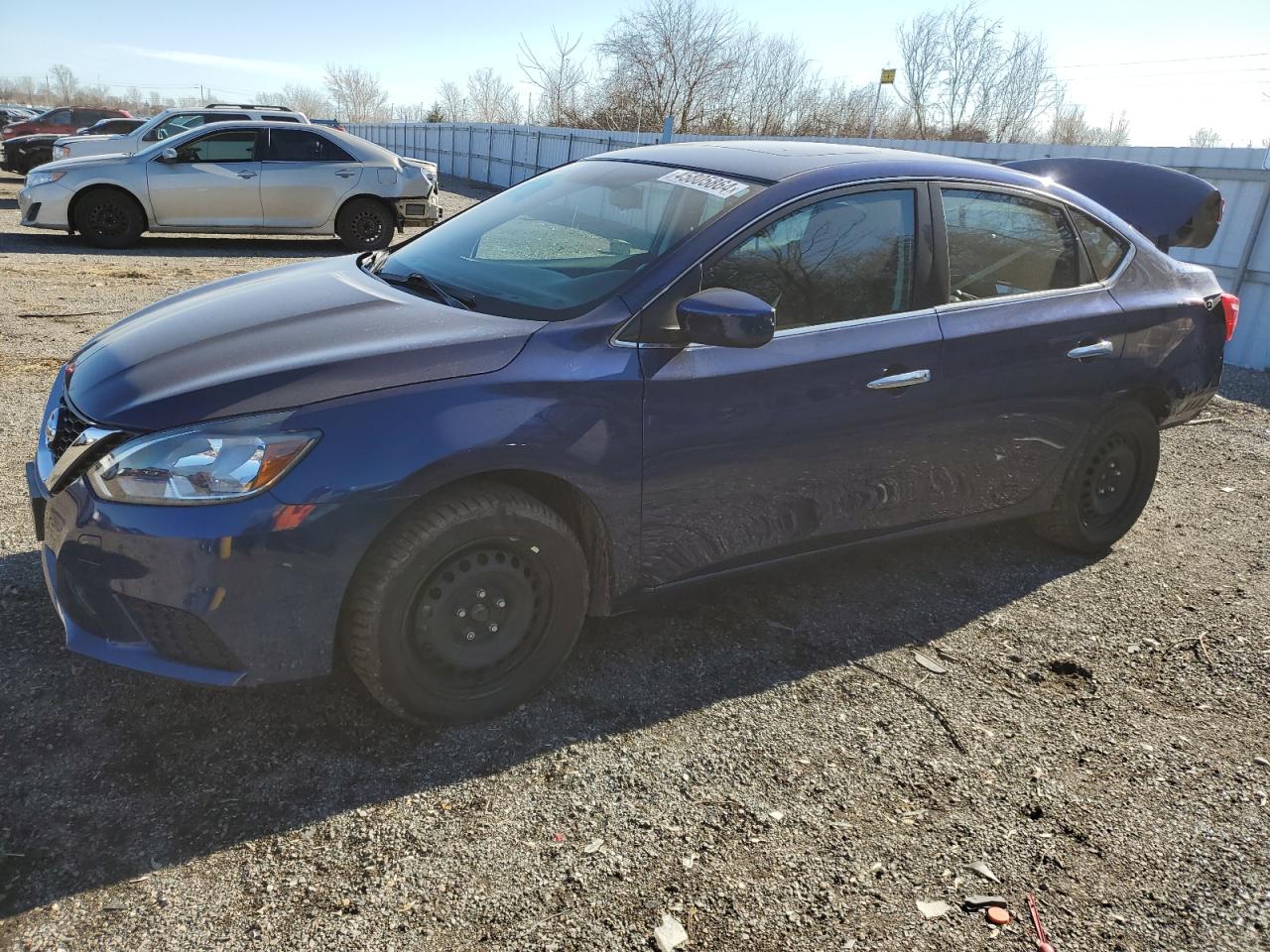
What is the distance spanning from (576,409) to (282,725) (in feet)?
4.21

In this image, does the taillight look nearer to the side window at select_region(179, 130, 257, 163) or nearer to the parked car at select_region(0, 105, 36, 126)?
the side window at select_region(179, 130, 257, 163)

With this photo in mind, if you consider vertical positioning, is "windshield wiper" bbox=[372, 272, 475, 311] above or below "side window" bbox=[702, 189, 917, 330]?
below

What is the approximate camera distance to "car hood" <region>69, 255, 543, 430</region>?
8.16 ft

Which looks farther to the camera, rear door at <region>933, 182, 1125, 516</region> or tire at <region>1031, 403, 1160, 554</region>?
tire at <region>1031, 403, 1160, 554</region>

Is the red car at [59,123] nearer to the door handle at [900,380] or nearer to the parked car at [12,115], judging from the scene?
the parked car at [12,115]

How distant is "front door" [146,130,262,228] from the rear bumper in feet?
34.4

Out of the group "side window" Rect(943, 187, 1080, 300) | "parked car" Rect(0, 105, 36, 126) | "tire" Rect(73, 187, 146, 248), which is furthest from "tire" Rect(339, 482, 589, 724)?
"parked car" Rect(0, 105, 36, 126)

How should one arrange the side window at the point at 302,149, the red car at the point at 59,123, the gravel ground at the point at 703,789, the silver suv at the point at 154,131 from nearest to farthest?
1. the gravel ground at the point at 703,789
2. the side window at the point at 302,149
3. the silver suv at the point at 154,131
4. the red car at the point at 59,123

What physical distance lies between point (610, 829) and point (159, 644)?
1269 millimetres

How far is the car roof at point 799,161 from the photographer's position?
3.39 meters

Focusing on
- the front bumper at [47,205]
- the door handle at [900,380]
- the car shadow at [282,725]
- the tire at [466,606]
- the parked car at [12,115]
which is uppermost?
the parked car at [12,115]

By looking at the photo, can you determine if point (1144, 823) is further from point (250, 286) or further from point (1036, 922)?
point (250, 286)

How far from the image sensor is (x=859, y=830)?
2.56 metres

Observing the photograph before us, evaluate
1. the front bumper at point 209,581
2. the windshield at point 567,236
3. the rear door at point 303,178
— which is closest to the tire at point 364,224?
the rear door at point 303,178
